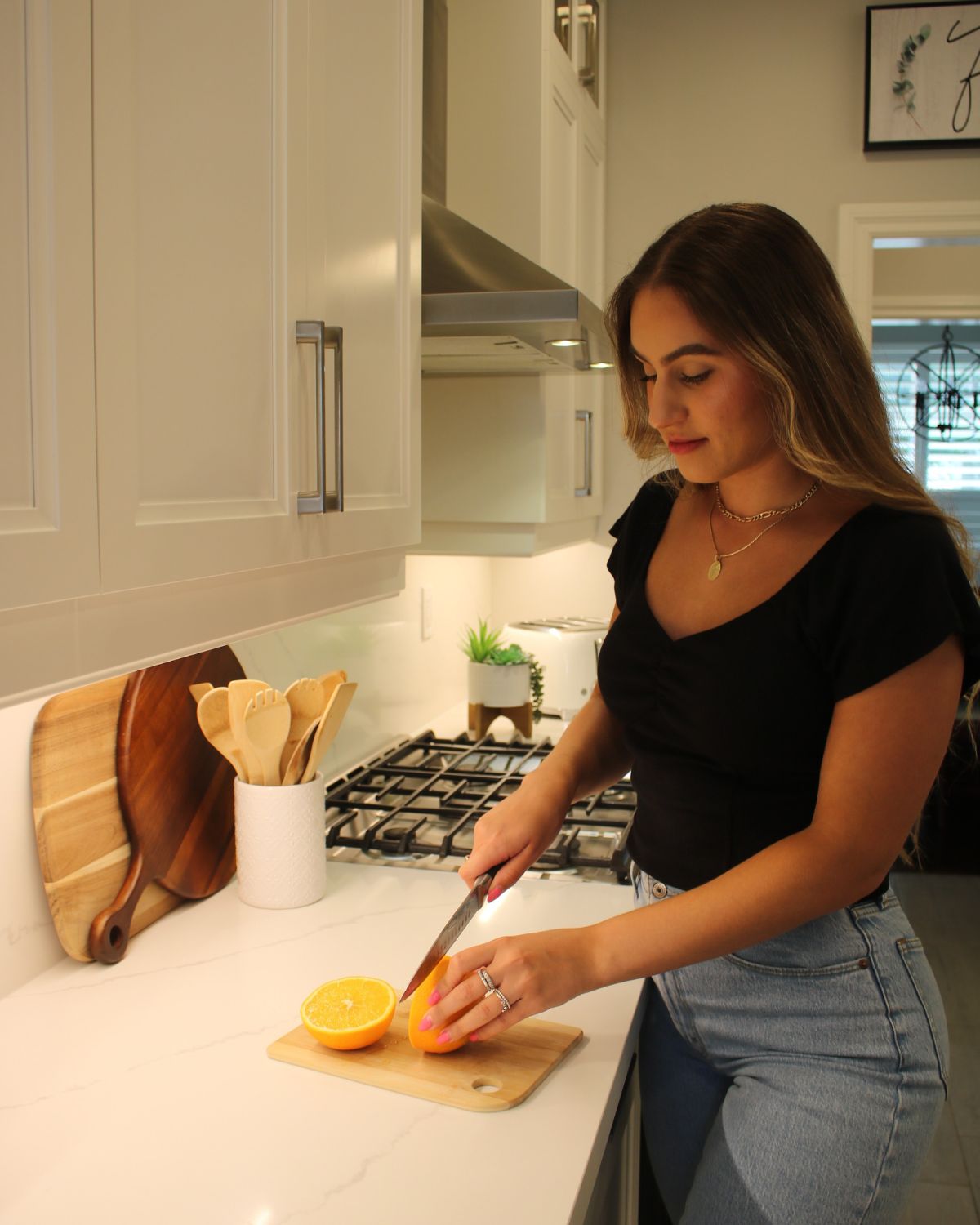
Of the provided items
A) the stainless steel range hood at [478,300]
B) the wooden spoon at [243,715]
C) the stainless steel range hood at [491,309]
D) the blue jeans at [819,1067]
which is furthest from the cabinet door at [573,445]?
the blue jeans at [819,1067]

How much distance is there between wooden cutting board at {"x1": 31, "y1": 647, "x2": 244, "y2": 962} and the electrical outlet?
1.22 metres

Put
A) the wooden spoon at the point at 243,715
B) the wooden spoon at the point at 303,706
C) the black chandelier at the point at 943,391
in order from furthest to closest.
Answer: the black chandelier at the point at 943,391, the wooden spoon at the point at 303,706, the wooden spoon at the point at 243,715

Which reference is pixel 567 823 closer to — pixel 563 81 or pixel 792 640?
pixel 792 640

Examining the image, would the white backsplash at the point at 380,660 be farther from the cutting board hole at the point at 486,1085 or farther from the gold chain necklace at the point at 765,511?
the gold chain necklace at the point at 765,511

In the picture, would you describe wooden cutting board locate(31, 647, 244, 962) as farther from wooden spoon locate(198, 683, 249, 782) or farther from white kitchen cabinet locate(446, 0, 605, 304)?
white kitchen cabinet locate(446, 0, 605, 304)

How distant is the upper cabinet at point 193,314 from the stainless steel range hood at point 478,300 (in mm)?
156

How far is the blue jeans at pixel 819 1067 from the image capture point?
3.42ft

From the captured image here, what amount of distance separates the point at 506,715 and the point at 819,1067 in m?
1.38

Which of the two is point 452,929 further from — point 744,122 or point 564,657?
point 744,122

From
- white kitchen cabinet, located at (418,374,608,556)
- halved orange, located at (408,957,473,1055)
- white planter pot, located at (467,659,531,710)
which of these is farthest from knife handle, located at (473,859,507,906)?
white planter pot, located at (467,659,531,710)

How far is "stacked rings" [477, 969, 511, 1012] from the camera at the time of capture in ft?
3.28

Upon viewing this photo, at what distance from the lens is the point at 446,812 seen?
1.76m

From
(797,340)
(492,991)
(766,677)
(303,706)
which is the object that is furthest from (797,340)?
(303,706)

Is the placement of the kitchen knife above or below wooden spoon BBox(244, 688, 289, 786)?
below
